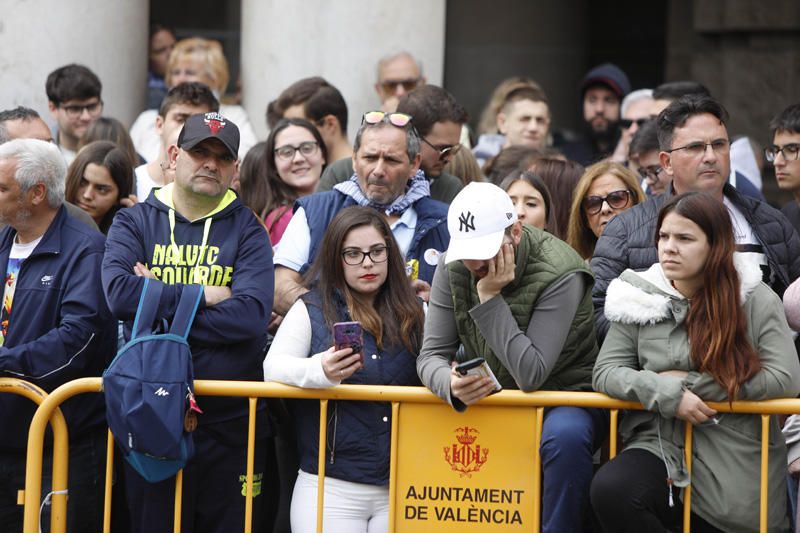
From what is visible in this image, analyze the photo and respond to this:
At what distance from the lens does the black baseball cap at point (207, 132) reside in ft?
19.6

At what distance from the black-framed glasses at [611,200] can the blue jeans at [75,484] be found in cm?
259

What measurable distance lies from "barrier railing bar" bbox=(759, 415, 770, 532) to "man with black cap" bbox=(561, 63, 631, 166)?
14.4 ft

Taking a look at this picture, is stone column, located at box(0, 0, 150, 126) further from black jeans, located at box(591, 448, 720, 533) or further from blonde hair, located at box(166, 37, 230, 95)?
black jeans, located at box(591, 448, 720, 533)

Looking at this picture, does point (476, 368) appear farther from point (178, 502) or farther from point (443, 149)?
point (443, 149)

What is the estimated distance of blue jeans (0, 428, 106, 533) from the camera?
5.94 meters

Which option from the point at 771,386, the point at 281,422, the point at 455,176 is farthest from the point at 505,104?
the point at 771,386

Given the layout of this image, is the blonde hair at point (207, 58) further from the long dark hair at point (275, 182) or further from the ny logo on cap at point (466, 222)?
the ny logo on cap at point (466, 222)

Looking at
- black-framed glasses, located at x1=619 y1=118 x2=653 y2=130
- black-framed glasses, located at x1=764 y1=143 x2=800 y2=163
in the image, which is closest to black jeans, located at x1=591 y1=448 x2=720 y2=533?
black-framed glasses, located at x1=764 y1=143 x2=800 y2=163

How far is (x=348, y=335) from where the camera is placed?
5363 mm

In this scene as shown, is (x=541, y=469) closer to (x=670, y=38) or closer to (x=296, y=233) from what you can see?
(x=296, y=233)

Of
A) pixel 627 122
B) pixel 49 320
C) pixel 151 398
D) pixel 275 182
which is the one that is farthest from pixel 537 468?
pixel 627 122

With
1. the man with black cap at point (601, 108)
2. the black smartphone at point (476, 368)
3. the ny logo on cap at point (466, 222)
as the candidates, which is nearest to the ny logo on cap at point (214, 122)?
the ny logo on cap at point (466, 222)

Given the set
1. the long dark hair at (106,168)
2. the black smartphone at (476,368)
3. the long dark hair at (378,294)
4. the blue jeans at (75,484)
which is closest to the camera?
the black smartphone at (476,368)

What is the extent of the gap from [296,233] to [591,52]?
7549 mm
